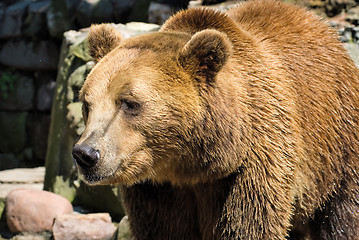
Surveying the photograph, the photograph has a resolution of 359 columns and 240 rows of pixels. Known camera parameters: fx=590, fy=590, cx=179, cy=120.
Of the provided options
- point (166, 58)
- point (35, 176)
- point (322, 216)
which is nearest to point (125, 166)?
point (166, 58)

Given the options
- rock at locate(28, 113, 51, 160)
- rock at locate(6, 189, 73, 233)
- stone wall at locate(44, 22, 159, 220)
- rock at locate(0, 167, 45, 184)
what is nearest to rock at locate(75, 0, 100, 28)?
rock at locate(28, 113, 51, 160)

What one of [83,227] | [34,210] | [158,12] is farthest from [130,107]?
[158,12]

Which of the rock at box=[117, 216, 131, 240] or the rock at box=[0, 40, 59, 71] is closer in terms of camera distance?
the rock at box=[117, 216, 131, 240]

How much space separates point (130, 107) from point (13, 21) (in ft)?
37.7

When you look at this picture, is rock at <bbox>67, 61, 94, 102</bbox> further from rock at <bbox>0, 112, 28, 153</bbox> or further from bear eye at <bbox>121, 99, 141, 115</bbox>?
rock at <bbox>0, 112, 28, 153</bbox>

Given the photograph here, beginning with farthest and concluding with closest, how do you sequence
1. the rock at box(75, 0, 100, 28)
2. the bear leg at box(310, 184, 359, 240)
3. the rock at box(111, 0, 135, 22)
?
the rock at box(75, 0, 100, 28)
the rock at box(111, 0, 135, 22)
the bear leg at box(310, 184, 359, 240)

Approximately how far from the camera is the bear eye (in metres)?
3.46

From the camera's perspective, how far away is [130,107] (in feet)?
11.4

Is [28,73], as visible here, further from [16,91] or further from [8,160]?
[8,160]

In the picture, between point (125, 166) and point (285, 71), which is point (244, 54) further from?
point (125, 166)

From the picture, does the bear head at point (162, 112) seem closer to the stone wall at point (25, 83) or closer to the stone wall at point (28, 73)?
the stone wall at point (28, 73)

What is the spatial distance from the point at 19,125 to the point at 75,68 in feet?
22.7

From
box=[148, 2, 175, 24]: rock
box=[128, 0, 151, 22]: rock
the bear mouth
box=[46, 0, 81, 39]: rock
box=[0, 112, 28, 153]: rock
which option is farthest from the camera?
box=[0, 112, 28, 153]: rock

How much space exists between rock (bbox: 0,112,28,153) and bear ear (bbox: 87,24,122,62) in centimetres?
1066
